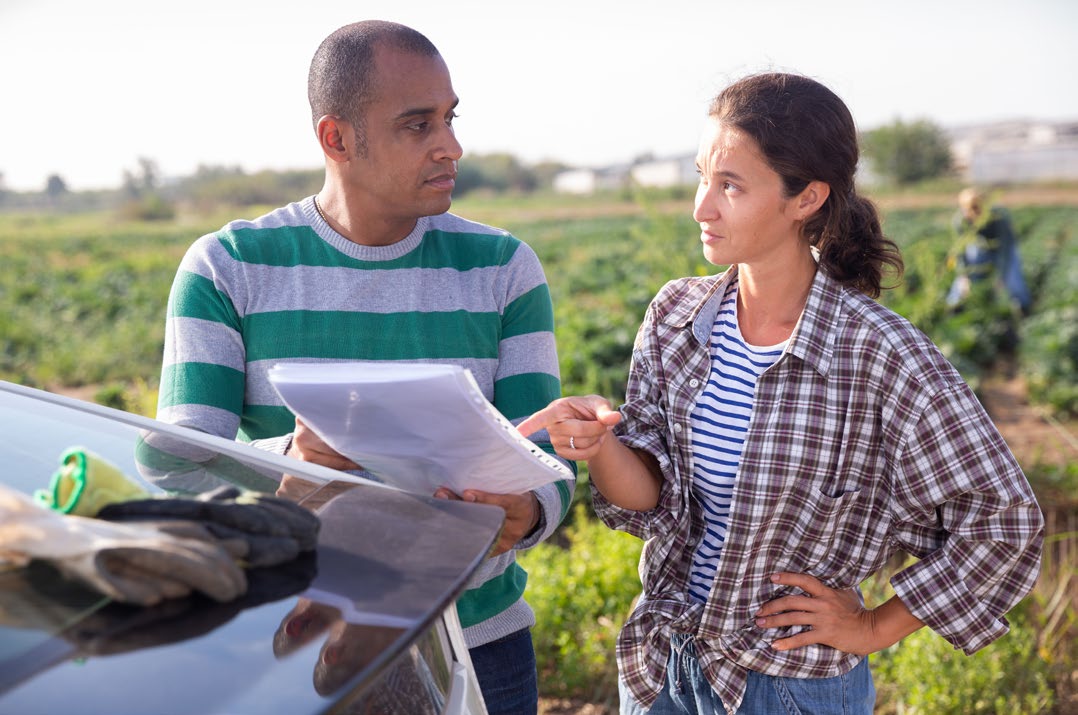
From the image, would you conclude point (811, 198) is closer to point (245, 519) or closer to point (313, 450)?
point (313, 450)

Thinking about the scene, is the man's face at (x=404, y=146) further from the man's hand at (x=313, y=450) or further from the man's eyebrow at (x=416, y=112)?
the man's hand at (x=313, y=450)

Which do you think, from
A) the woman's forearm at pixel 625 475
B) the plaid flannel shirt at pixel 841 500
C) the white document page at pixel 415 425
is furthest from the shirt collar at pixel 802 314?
the white document page at pixel 415 425

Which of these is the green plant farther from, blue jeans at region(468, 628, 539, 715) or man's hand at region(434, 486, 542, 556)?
man's hand at region(434, 486, 542, 556)

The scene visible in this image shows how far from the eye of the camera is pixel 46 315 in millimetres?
18578

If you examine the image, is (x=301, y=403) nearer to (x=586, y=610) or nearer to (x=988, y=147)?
(x=586, y=610)

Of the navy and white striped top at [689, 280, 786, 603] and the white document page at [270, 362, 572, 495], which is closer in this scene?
the white document page at [270, 362, 572, 495]

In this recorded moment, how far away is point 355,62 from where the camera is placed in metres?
1.97

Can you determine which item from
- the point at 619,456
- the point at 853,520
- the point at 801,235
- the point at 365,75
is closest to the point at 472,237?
the point at 365,75

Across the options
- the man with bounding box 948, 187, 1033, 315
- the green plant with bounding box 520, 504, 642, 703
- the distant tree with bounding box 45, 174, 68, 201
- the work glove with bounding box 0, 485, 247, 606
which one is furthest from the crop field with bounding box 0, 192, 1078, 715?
the distant tree with bounding box 45, 174, 68, 201

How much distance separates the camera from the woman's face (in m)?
1.82

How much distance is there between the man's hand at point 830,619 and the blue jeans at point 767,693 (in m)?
0.08

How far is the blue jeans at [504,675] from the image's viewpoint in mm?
1898

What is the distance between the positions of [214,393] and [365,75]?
0.73 meters

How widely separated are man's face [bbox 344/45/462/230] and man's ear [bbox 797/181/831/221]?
0.71 m
